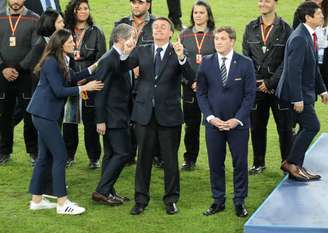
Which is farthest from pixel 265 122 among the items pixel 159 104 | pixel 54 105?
pixel 54 105

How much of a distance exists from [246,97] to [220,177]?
33.9 inches

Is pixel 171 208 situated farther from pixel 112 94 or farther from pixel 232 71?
pixel 232 71

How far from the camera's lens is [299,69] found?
320 inches

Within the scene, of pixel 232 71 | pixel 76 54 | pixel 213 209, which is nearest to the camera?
pixel 232 71

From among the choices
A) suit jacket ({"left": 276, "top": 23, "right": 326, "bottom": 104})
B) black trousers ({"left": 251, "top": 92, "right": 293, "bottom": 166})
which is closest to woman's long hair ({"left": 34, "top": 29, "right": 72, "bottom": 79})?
suit jacket ({"left": 276, "top": 23, "right": 326, "bottom": 104})

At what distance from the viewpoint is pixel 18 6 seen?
946 centimetres

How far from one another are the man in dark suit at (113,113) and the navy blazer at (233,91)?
88cm

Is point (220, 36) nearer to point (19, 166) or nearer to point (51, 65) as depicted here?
point (51, 65)

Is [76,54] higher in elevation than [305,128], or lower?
higher

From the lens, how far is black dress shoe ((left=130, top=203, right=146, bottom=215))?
7.91 m

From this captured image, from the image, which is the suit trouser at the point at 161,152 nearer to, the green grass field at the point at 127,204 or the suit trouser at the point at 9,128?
the green grass field at the point at 127,204

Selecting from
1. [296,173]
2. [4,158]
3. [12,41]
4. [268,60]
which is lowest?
[4,158]

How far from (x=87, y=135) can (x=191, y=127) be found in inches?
50.5

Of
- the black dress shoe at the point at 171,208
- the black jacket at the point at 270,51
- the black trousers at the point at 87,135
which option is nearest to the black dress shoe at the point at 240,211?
the black dress shoe at the point at 171,208
